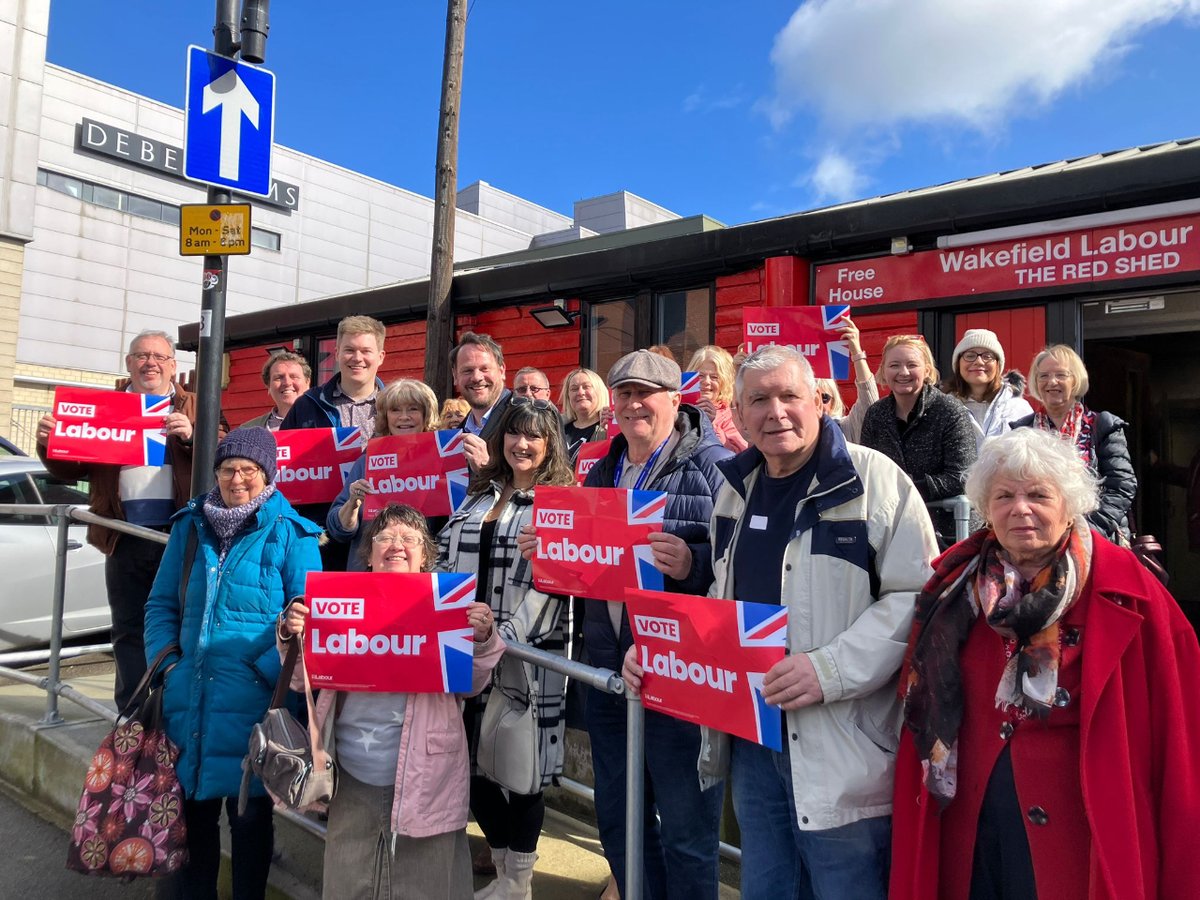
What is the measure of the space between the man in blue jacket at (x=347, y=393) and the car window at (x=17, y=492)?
3.92 meters

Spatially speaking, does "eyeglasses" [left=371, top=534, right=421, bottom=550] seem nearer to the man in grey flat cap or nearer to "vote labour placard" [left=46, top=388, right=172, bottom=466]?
the man in grey flat cap

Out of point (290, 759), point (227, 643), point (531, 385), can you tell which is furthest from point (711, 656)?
point (531, 385)

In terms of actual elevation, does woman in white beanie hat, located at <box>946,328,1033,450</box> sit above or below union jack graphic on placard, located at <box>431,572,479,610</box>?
above

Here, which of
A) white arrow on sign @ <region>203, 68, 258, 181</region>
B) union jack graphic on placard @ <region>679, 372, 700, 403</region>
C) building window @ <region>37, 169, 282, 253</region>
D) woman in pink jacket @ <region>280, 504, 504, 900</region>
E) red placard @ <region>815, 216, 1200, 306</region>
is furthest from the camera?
building window @ <region>37, 169, 282, 253</region>

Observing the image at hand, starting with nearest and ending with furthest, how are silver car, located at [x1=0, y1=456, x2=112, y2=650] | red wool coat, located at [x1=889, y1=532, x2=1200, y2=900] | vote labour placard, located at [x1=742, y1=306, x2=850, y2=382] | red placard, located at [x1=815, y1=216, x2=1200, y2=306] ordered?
red wool coat, located at [x1=889, y1=532, x2=1200, y2=900] < vote labour placard, located at [x1=742, y1=306, x2=850, y2=382] < red placard, located at [x1=815, y1=216, x2=1200, y2=306] < silver car, located at [x1=0, y1=456, x2=112, y2=650]

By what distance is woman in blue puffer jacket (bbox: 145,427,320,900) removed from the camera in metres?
2.98

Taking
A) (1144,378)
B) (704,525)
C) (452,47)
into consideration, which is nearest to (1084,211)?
(1144,378)

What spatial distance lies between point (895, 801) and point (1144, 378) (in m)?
9.02

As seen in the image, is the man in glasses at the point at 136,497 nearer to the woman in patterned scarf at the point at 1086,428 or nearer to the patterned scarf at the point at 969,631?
the patterned scarf at the point at 969,631

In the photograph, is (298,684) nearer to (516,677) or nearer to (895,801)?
(516,677)

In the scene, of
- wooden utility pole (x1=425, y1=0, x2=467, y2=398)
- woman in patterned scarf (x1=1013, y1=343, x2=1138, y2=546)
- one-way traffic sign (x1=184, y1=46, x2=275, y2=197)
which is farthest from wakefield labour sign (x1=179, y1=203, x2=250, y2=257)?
wooden utility pole (x1=425, y1=0, x2=467, y2=398)

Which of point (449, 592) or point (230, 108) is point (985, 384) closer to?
point (449, 592)

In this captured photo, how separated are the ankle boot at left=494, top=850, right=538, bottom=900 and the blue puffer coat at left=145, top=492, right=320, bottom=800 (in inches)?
35.5

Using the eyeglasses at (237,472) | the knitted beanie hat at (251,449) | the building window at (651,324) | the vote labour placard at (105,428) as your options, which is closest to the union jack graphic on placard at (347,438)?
the vote labour placard at (105,428)
